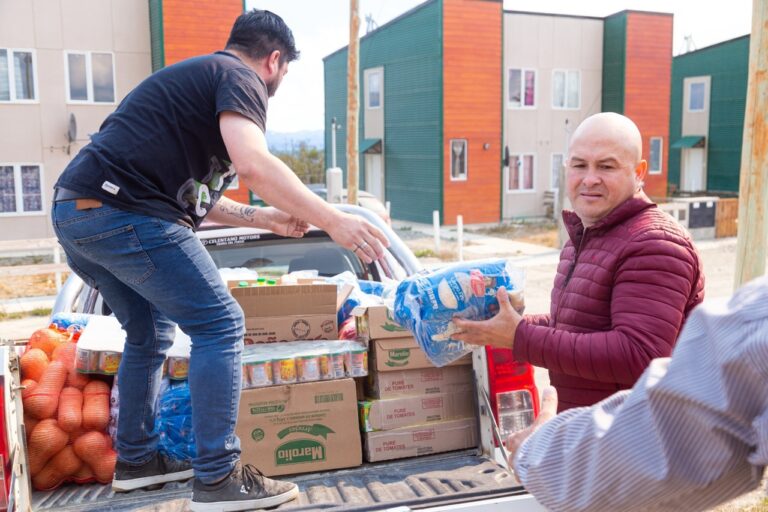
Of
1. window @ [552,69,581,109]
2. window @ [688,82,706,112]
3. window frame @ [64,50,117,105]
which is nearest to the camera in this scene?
window frame @ [64,50,117,105]

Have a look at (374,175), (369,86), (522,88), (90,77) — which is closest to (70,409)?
(90,77)

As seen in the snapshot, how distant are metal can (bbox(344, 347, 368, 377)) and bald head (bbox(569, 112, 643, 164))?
1443mm

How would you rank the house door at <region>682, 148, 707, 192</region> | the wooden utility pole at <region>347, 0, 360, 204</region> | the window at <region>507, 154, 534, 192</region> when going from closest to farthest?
the wooden utility pole at <region>347, 0, 360, 204</region> < the window at <region>507, 154, 534, 192</region> < the house door at <region>682, 148, 707, 192</region>

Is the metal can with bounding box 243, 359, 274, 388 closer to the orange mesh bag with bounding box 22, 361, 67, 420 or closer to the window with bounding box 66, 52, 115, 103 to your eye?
the orange mesh bag with bounding box 22, 361, 67, 420

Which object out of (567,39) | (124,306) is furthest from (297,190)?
(567,39)

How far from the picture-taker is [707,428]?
1.20 metres

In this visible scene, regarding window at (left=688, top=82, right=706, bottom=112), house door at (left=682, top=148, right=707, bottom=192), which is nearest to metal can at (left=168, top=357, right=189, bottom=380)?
house door at (left=682, top=148, right=707, bottom=192)

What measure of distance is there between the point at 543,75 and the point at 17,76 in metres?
17.3

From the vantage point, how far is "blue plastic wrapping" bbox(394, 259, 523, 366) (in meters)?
2.83

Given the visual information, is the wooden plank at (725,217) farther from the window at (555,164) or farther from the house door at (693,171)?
the house door at (693,171)

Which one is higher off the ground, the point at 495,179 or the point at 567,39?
the point at 567,39

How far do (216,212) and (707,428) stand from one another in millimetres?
3221

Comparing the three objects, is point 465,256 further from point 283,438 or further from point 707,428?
point 707,428

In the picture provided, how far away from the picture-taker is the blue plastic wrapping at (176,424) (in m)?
3.53
